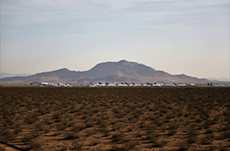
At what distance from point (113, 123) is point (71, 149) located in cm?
732

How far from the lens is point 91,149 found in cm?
1151

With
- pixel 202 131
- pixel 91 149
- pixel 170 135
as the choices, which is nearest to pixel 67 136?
pixel 91 149

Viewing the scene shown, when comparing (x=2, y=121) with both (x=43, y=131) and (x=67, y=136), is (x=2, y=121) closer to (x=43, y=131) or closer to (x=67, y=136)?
(x=43, y=131)

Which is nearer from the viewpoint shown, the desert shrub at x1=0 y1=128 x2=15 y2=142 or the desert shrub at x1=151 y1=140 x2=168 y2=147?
the desert shrub at x1=151 y1=140 x2=168 y2=147

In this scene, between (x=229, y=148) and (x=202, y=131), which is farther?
(x=202, y=131)

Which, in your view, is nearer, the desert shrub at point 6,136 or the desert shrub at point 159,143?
the desert shrub at point 159,143

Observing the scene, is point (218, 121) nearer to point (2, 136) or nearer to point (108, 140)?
point (108, 140)

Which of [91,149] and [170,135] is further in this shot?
[170,135]

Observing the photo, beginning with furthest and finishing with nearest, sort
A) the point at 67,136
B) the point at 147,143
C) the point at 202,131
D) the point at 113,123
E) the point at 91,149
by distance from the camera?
the point at 113,123, the point at 202,131, the point at 67,136, the point at 147,143, the point at 91,149

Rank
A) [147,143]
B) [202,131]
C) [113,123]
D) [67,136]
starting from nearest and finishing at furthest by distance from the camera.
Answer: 1. [147,143]
2. [67,136]
3. [202,131]
4. [113,123]

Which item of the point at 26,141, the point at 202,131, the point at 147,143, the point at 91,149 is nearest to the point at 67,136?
Result: the point at 26,141

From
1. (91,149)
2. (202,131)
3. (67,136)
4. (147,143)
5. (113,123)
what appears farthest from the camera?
(113,123)

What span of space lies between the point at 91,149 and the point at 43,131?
18.3 feet

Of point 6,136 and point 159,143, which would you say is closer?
point 159,143
